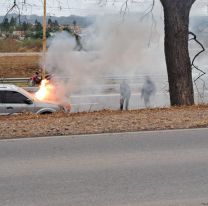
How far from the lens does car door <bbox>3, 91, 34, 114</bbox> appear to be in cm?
1683

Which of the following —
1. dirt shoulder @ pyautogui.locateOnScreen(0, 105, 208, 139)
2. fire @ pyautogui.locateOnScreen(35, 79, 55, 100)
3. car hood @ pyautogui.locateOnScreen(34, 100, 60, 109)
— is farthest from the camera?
fire @ pyautogui.locateOnScreen(35, 79, 55, 100)

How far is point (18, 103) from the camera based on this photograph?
673 inches

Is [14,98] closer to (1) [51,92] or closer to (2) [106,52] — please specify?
(1) [51,92]

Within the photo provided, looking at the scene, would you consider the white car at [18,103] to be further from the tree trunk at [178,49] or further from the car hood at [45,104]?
the tree trunk at [178,49]

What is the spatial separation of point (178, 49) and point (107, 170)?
809 centimetres

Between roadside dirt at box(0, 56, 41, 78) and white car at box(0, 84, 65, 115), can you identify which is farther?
roadside dirt at box(0, 56, 41, 78)

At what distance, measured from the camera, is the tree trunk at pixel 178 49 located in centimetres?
1397

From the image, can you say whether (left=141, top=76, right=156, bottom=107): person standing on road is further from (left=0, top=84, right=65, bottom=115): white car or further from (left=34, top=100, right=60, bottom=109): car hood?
(left=0, top=84, right=65, bottom=115): white car

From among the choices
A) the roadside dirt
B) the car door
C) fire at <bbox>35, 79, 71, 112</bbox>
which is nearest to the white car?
the car door

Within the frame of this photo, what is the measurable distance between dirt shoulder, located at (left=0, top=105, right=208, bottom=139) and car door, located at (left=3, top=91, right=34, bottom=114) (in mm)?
5838

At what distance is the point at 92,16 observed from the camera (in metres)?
22.7

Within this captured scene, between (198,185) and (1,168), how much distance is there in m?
2.59

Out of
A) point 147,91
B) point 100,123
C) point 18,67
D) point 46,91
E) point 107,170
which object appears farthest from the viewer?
point 18,67

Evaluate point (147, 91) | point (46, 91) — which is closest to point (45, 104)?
point (46, 91)
